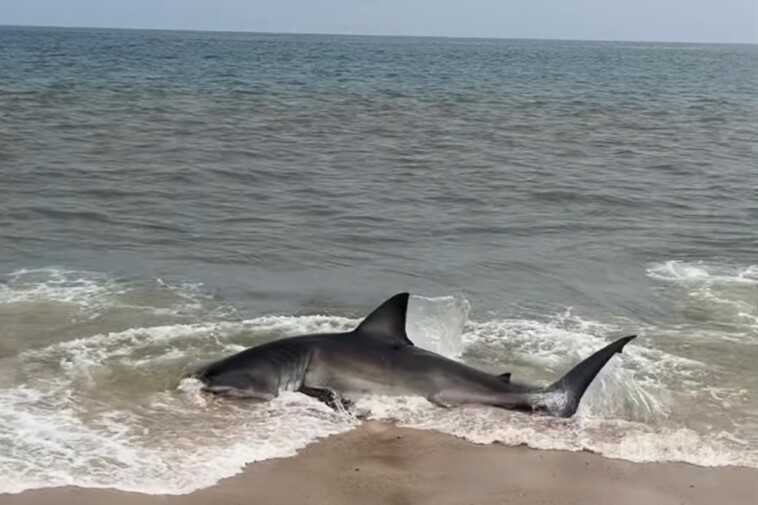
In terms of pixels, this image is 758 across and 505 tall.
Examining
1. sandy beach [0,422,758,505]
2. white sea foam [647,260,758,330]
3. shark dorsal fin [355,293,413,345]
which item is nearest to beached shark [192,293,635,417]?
shark dorsal fin [355,293,413,345]

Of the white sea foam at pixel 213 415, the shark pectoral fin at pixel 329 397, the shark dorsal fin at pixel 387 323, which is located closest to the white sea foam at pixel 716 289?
the white sea foam at pixel 213 415

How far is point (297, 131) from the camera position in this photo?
97.8ft

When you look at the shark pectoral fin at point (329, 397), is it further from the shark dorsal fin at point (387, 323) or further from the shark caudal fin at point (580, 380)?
the shark caudal fin at point (580, 380)

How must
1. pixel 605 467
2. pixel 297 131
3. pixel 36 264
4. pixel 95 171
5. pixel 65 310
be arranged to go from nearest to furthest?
pixel 605 467, pixel 65 310, pixel 36 264, pixel 95 171, pixel 297 131

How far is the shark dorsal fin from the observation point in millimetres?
8258

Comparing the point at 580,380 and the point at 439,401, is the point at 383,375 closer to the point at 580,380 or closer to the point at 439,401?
the point at 439,401

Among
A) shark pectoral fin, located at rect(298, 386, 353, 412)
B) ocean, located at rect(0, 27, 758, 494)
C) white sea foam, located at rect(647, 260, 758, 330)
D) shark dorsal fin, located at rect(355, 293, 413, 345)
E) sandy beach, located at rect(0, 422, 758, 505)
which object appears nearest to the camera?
sandy beach, located at rect(0, 422, 758, 505)

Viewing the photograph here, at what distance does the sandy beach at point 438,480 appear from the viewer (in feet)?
21.2

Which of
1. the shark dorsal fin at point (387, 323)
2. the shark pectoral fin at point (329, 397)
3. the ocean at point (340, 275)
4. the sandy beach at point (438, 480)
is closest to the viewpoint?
the sandy beach at point (438, 480)

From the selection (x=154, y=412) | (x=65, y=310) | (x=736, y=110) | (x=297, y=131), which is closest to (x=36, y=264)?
(x=65, y=310)

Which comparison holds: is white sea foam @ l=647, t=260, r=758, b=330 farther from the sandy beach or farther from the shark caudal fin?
the sandy beach

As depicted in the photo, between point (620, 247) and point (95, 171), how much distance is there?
427 inches

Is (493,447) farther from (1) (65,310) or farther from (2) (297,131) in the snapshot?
(2) (297,131)

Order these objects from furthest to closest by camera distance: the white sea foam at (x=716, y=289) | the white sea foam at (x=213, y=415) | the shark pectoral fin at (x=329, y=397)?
the white sea foam at (x=716, y=289) → the shark pectoral fin at (x=329, y=397) → the white sea foam at (x=213, y=415)
